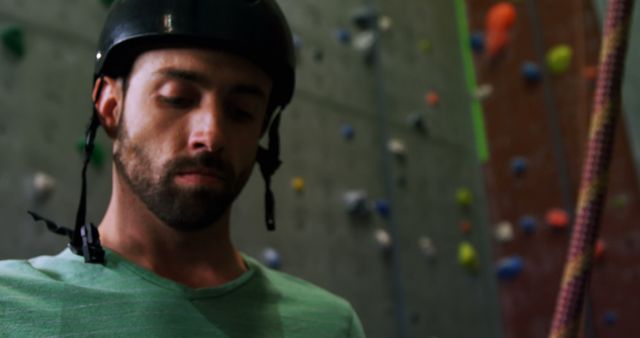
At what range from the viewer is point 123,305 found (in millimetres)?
831

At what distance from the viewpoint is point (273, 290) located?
1.04m

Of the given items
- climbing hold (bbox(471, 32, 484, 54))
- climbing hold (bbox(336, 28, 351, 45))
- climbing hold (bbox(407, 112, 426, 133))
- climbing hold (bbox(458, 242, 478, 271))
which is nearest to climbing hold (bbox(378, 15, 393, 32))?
climbing hold (bbox(336, 28, 351, 45))

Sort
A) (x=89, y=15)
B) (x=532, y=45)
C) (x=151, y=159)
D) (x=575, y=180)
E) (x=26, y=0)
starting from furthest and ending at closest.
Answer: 1. (x=532, y=45)
2. (x=575, y=180)
3. (x=89, y=15)
4. (x=26, y=0)
5. (x=151, y=159)

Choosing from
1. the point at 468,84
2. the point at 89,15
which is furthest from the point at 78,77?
the point at 468,84

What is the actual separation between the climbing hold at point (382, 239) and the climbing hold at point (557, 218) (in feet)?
3.31

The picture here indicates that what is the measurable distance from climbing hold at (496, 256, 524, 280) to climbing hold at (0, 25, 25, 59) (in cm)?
255

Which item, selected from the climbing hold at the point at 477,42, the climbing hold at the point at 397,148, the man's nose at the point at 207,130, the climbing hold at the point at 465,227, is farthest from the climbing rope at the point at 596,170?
the climbing hold at the point at 477,42

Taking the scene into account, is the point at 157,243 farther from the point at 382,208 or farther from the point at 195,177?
the point at 382,208

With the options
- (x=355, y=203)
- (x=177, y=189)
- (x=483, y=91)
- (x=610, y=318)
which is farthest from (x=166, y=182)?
(x=483, y=91)

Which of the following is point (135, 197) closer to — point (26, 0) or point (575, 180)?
point (26, 0)

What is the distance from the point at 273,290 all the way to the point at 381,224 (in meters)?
1.60

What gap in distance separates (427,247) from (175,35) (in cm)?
214

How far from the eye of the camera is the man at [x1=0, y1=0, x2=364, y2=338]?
0.83 meters

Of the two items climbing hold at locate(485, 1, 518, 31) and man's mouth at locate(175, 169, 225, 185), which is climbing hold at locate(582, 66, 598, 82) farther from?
man's mouth at locate(175, 169, 225, 185)
